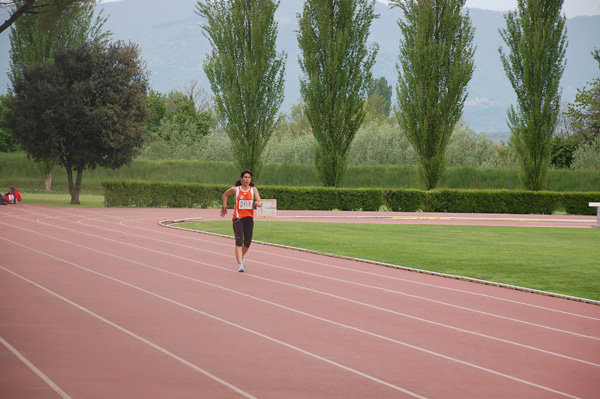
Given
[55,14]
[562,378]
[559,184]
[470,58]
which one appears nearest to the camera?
[562,378]

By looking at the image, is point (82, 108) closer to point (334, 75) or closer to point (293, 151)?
point (334, 75)

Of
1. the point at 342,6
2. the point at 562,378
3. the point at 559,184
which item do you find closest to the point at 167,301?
the point at 562,378

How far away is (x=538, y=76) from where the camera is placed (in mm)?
44375

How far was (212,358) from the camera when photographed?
279 inches

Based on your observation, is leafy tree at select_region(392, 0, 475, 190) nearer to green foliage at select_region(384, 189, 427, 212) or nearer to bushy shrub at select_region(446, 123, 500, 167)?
green foliage at select_region(384, 189, 427, 212)

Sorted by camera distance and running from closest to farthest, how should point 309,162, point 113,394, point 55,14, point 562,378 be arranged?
point 113,394 < point 562,378 < point 55,14 < point 309,162

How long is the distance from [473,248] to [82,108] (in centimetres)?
2650

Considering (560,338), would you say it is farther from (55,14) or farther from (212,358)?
(55,14)

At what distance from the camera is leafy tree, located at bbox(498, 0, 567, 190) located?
44312 millimetres

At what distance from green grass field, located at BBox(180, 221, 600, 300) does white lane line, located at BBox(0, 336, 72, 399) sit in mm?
8813

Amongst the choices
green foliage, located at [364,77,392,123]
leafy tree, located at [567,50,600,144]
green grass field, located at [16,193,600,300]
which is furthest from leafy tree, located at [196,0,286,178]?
green foliage, located at [364,77,392,123]

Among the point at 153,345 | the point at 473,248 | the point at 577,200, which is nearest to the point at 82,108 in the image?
the point at 473,248

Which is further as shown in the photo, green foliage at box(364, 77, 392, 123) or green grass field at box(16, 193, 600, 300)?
green foliage at box(364, 77, 392, 123)

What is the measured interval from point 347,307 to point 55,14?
17236 millimetres
